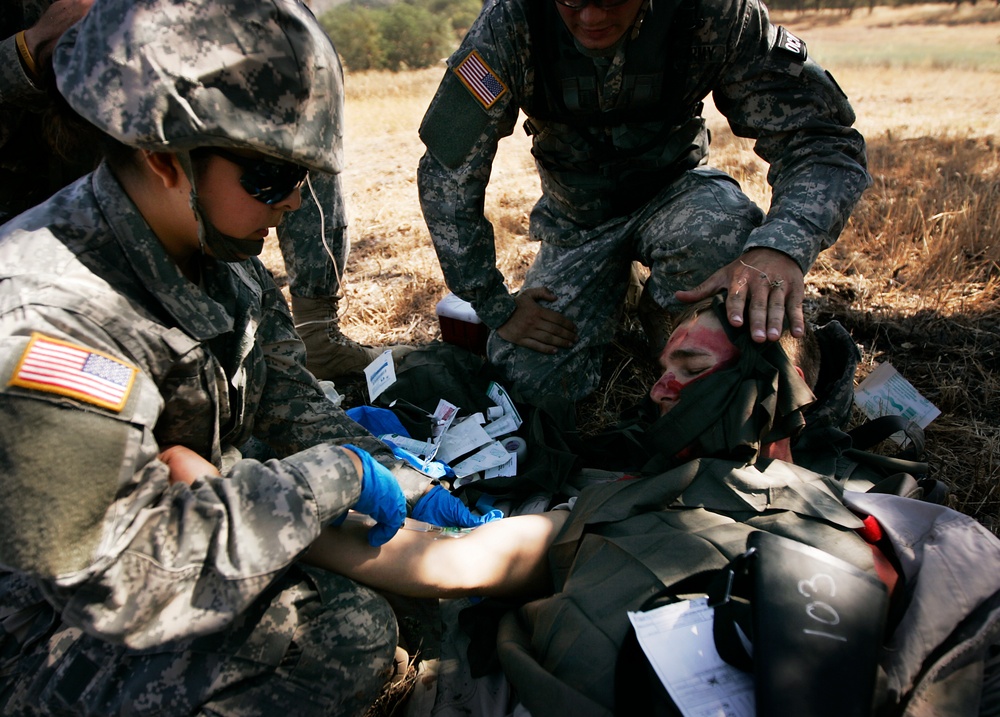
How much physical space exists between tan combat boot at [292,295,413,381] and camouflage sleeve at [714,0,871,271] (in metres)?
1.98

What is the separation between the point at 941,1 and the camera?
31.6 m

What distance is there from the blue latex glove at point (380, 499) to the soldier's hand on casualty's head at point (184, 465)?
1.19 feet

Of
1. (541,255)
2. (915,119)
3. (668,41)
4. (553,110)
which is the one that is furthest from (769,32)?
(915,119)

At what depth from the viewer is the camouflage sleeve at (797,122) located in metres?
2.94

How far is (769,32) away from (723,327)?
1.57m

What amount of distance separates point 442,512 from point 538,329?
1.34 meters

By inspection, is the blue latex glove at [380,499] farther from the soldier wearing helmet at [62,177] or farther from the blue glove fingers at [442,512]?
the soldier wearing helmet at [62,177]

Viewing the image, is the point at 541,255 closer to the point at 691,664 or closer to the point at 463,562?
the point at 463,562

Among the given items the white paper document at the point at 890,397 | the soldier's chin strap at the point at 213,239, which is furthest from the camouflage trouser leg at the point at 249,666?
the white paper document at the point at 890,397

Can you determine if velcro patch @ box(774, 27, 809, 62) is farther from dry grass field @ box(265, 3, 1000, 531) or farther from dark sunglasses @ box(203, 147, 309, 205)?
dark sunglasses @ box(203, 147, 309, 205)

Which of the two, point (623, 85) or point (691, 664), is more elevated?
point (623, 85)

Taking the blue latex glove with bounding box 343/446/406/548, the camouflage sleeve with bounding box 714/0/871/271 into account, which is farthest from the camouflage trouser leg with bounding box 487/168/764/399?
the blue latex glove with bounding box 343/446/406/548

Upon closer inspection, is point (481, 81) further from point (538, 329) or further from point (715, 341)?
point (715, 341)

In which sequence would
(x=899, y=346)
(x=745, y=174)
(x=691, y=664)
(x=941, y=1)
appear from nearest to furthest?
(x=691, y=664) → (x=899, y=346) → (x=745, y=174) → (x=941, y=1)
